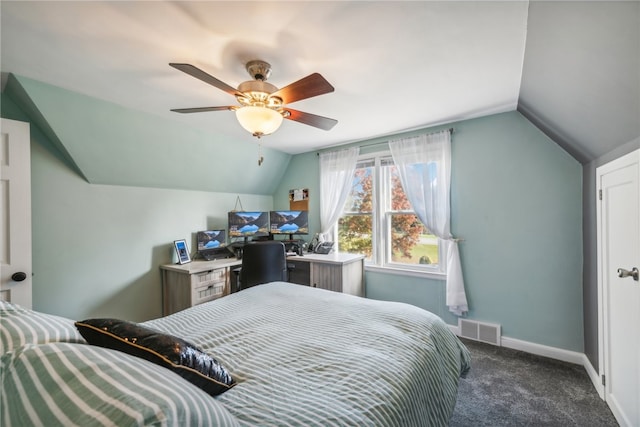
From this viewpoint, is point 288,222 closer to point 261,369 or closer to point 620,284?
point 261,369

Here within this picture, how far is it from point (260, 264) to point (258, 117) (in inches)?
69.6

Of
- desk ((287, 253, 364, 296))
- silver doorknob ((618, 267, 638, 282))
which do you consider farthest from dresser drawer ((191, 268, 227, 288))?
silver doorknob ((618, 267, 638, 282))

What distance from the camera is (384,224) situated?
3.44m

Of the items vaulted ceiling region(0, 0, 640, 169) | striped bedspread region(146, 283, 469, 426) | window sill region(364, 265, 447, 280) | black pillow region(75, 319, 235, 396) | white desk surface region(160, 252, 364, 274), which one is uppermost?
vaulted ceiling region(0, 0, 640, 169)

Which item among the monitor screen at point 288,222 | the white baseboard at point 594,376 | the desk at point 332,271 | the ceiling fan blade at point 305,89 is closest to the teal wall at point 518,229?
the white baseboard at point 594,376

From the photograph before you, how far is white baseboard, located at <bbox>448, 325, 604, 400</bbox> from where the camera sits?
2.05 meters

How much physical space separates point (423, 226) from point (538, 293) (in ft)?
4.13

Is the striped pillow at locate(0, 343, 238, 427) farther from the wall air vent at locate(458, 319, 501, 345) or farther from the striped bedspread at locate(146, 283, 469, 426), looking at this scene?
the wall air vent at locate(458, 319, 501, 345)

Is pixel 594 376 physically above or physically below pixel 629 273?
below

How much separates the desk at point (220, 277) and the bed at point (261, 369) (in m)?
1.06

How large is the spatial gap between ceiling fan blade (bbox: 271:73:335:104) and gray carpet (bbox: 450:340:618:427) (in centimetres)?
227

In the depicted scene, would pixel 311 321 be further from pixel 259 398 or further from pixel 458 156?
pixel 458 156

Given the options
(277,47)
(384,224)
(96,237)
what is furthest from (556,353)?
(96,237)

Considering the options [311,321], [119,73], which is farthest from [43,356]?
[119,73]
